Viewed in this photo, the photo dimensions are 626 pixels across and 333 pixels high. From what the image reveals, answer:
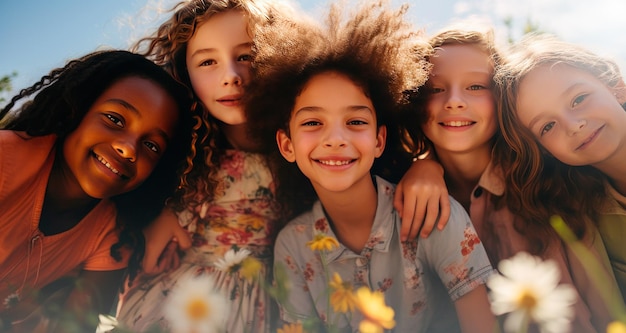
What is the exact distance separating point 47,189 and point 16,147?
0.21 metres

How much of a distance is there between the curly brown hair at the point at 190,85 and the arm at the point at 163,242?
0.08m

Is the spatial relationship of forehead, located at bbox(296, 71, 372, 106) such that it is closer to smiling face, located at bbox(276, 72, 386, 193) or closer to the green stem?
smiling face, located at bbox(276, 72, 386, 193)

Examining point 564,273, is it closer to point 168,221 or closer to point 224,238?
point 224,238

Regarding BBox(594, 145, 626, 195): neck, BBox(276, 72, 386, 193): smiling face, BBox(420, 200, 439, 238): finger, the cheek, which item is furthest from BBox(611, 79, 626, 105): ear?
the cheek

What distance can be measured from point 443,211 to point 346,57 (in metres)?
0.67

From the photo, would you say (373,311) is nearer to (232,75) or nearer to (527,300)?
(527,300)

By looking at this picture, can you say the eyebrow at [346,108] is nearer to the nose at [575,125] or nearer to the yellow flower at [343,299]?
the nose at [575,125]

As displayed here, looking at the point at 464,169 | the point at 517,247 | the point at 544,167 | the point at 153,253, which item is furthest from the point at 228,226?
the point at 544,167

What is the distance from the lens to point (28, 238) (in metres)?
1.86

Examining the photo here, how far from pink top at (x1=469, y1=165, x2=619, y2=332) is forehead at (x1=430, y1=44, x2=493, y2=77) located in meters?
0.43

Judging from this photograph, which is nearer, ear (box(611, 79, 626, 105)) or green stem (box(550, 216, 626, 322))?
green stem (box(550, 216, 626, 322))

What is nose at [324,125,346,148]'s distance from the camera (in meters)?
1.67

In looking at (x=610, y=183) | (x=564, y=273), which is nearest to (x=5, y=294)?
(x=564, y=273)

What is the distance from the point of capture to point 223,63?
204cm
